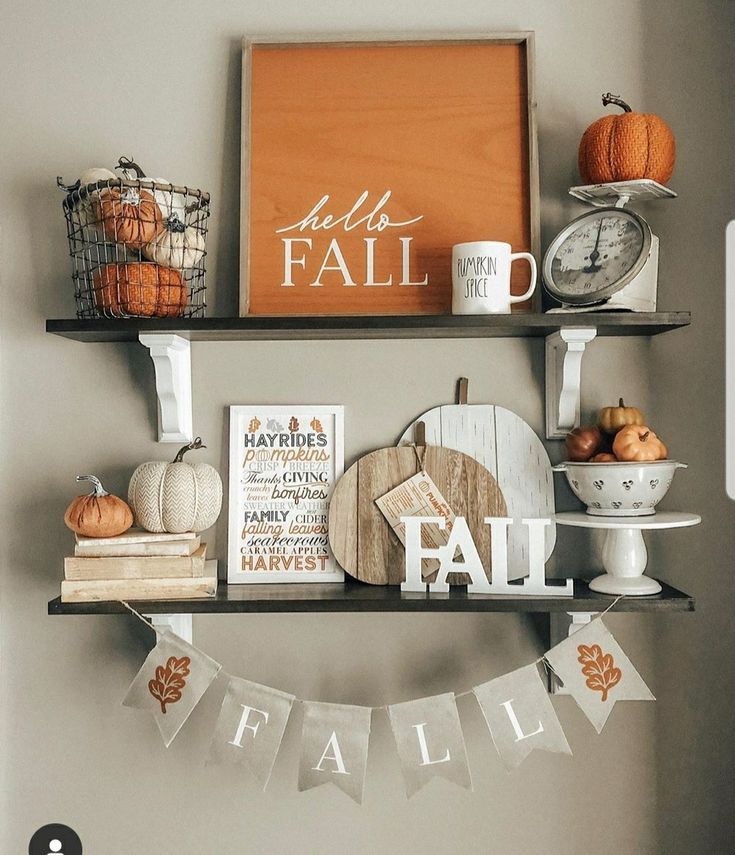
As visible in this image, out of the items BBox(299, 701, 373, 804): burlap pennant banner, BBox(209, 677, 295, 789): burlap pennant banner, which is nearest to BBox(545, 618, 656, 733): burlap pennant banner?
BBox(299, 701, 373, 804): burlap pennant banner

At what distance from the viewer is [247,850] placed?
149 centimetres

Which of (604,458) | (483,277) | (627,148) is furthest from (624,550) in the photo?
(627,148)

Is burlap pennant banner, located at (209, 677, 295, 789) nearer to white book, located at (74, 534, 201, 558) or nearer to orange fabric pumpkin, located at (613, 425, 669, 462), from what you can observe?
white book, located at (74, 534, 201, 558)

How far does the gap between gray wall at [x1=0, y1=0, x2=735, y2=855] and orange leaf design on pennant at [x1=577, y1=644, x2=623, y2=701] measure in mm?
186

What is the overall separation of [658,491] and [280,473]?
24.9 inches

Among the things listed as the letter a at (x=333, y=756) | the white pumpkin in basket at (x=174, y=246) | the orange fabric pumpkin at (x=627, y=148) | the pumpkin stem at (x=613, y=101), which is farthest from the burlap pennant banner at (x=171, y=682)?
the pumpkin stem at (x=613, y=101)

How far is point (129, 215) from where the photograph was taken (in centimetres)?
128

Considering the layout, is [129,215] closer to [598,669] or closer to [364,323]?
[364,323]

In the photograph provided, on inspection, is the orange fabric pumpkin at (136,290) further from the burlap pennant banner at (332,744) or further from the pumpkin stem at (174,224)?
the burlap pennant banner at (332,744)

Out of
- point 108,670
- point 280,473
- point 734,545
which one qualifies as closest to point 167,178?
point 280,473

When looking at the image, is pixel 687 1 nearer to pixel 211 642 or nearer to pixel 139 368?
pixel 139 368

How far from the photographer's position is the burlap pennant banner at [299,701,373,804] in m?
1.27

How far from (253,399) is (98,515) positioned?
34 cm

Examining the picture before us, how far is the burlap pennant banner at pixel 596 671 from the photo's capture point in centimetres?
129
